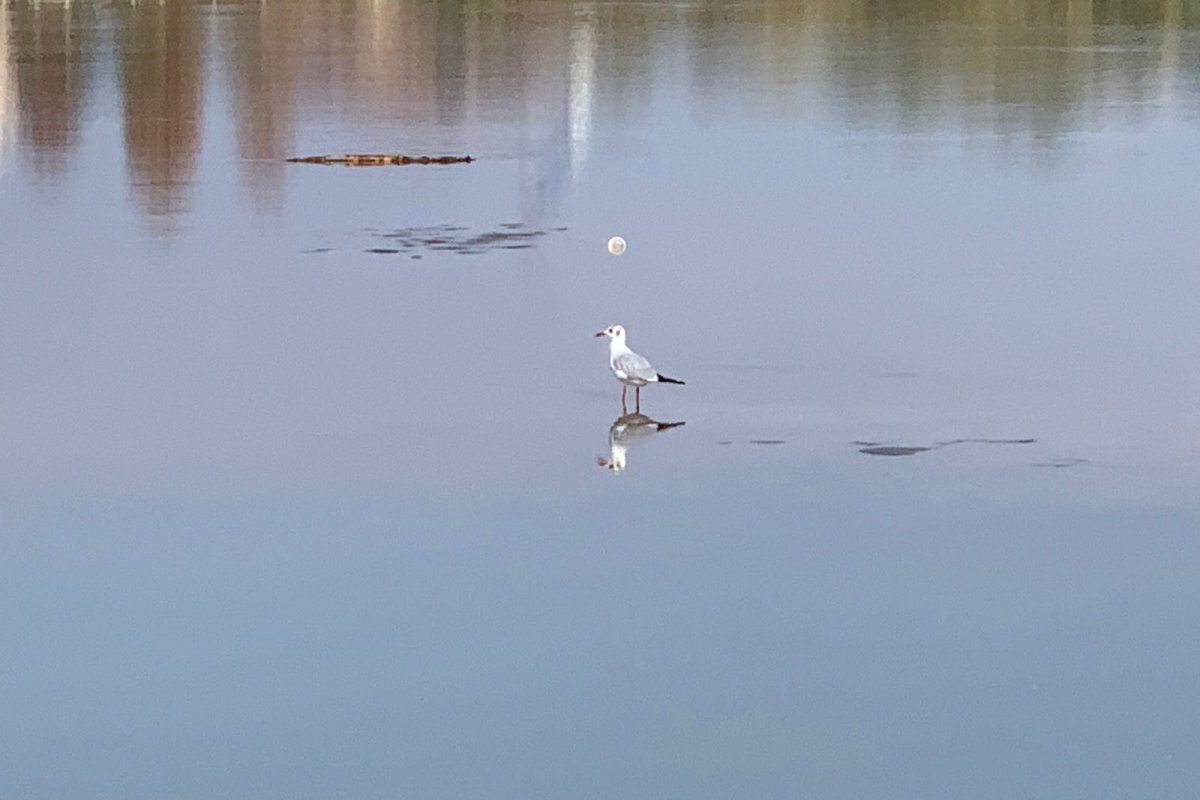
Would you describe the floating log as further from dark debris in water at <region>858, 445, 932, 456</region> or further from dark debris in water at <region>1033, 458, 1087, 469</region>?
dark debris in water at <region>1033, 458, 1087, 469</region>

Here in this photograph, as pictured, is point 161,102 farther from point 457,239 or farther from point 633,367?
point 633,367

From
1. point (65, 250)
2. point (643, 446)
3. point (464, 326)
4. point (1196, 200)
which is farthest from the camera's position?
point (1196, 200)

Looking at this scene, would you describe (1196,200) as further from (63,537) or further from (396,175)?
(63,537)

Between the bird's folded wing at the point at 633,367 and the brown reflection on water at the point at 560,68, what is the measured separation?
6761 millimetres

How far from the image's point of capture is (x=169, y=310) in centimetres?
1267

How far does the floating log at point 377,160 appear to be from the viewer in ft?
63.7

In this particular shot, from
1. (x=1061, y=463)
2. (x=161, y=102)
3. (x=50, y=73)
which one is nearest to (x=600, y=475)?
(x=1061, y=463)

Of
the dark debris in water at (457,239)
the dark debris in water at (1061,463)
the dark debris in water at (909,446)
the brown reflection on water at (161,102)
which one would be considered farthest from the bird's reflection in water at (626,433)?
the brown reflection on water at (161,102)

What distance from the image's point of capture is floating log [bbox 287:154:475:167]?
19422 mm

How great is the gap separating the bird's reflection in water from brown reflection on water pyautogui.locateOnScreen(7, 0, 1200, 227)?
23.1ft

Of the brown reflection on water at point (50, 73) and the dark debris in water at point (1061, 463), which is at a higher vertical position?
the brown reflection on water at point (50, 73)

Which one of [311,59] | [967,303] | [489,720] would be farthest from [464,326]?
[311,59]

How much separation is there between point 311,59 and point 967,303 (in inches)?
821

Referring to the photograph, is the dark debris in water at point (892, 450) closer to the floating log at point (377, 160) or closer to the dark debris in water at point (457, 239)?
the dark debris in water at point (457, 239)
